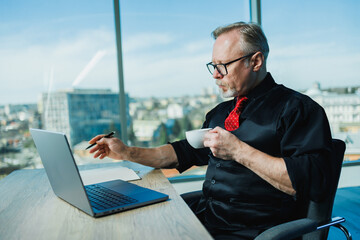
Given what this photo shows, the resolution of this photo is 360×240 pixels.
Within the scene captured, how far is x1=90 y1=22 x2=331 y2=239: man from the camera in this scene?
1092 mm

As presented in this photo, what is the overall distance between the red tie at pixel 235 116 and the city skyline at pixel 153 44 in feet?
5.65

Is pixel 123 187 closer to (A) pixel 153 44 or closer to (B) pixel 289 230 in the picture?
(B) pixel 289 230

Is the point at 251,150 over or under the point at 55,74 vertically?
under

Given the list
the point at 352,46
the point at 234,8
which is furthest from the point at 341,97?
the point at 234,8

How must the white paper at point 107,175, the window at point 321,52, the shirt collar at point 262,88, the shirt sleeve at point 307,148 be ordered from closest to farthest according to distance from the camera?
the shirt sleeve at point 307,148
the white paper at point 107,175
the shirt collar at point 262,88
the window at point 321,52

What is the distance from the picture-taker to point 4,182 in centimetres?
139

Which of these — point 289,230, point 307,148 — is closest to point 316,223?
point 289,230

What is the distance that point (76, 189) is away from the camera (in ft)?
→ 2.93

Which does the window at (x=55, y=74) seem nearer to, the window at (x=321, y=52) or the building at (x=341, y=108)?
the window at (x=321, y=52)

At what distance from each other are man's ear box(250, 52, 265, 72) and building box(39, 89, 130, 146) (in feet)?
5.83

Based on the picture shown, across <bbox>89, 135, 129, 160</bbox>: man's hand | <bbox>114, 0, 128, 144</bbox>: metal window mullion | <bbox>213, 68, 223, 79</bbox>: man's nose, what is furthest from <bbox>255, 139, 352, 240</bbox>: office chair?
<bbox>114, 0, 128, 144</bbox>: metal window mullion

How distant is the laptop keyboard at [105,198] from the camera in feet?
3.09

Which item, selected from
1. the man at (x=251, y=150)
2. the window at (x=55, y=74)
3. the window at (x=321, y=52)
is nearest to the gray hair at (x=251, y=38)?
the man at (x=251, y=150)

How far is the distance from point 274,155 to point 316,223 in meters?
0.34
